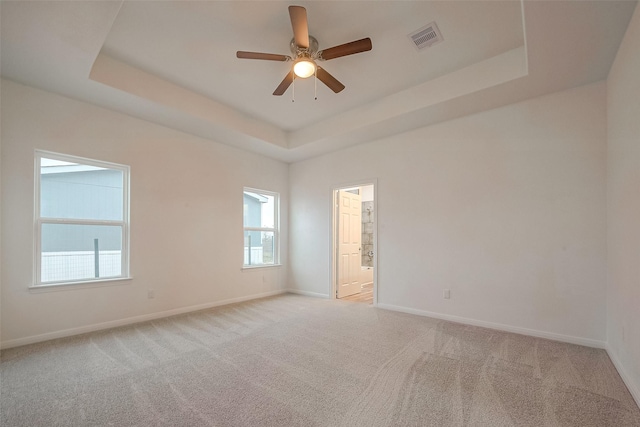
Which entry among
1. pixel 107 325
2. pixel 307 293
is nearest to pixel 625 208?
pixel 307 293

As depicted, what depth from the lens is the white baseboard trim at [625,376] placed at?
2.06 metres

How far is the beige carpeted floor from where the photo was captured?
1.90 meters

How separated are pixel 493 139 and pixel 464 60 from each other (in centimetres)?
111

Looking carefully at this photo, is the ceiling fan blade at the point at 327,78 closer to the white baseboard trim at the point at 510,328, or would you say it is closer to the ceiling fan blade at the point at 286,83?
the ceiling fan blade at the point at 286,83

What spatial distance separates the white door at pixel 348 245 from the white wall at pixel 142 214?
1.29 metres

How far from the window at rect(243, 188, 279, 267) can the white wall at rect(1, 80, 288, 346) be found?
0.21m

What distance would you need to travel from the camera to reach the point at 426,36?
272cm

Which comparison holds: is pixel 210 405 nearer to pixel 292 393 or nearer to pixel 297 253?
pixel 292 393

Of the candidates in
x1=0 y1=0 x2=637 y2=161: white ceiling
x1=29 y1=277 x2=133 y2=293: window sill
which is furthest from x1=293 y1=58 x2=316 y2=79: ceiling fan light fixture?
x1=29 y1=277 x2=133 y2=293: window sill

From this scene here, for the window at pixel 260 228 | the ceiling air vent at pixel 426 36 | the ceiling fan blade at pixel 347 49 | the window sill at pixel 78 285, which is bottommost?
the window sill at pixel 78 285

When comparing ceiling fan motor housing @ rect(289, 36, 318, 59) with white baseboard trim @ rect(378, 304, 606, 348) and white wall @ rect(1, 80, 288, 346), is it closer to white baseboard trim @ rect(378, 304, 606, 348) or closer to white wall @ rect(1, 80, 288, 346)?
white wall @ rect(1, 80, 288, 346)

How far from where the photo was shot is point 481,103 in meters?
3.51

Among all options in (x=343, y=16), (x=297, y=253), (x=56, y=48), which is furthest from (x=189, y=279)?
(x=343, y=16)

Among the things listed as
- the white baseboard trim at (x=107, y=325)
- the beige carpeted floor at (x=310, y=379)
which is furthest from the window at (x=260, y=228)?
the beige carpeted floor at (x=310, y=379)
